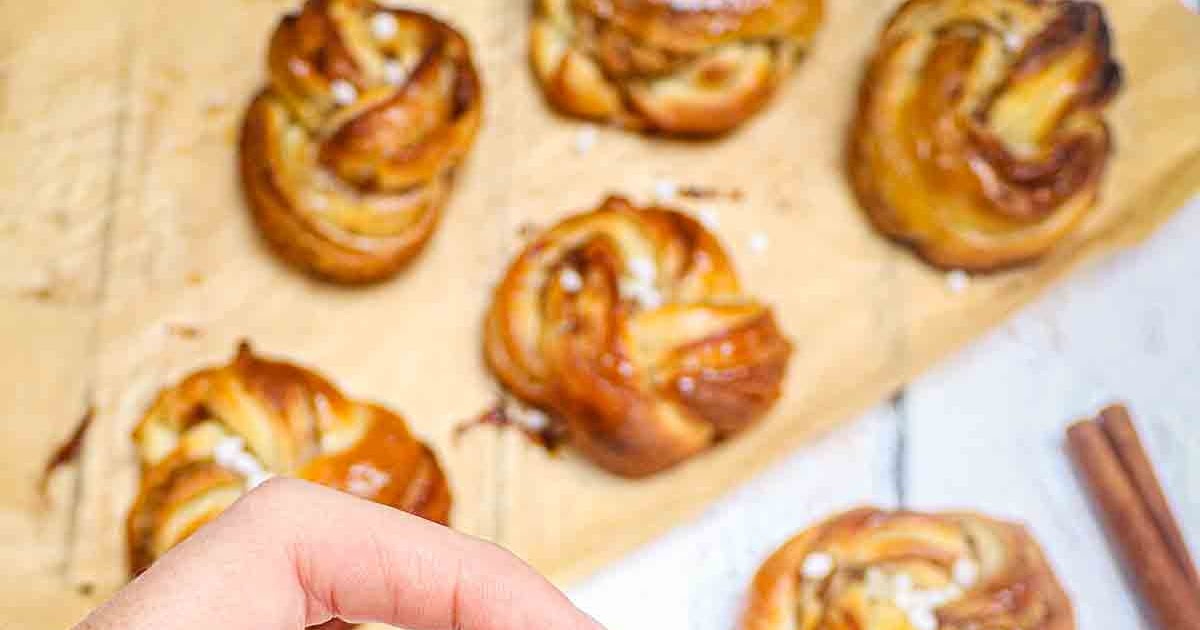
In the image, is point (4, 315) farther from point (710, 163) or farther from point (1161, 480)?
point (1161, 480)

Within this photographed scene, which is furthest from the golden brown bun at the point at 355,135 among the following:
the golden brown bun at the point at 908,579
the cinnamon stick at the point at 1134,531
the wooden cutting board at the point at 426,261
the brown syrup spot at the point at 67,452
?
the cinnamon stick at the point at 1134,531

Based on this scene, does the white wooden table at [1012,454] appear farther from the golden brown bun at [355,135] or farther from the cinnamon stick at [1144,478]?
the golden brown bun at [355,135]

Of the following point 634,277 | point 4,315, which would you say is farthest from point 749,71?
point 4,315

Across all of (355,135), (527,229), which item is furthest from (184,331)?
(527,229)

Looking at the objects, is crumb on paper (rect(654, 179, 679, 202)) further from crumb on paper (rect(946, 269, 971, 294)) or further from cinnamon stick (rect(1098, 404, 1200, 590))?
cinnamon stick (rect(1098, 404, 1200, 590))

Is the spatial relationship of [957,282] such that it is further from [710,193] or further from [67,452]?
[67,452]

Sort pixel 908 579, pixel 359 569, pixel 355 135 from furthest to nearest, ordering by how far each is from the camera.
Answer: pixel 355 135 < pixel 908 579 < pixel 359 569
